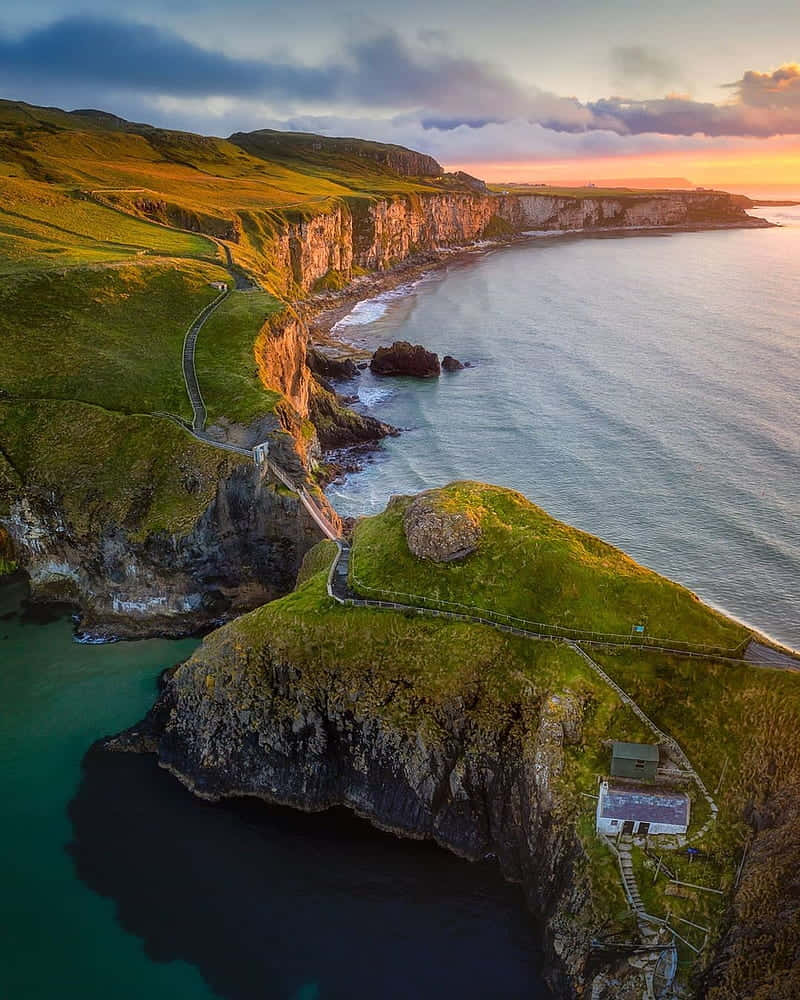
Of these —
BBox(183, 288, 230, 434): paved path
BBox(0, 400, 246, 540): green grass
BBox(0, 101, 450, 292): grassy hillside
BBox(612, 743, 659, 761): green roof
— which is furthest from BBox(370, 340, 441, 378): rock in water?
BBox(612, 743, 659, 761): green roof

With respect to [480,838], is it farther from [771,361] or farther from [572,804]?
[771,361]

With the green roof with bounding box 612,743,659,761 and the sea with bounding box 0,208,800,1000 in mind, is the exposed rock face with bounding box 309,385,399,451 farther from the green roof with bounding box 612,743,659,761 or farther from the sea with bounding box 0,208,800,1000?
the green roof with bounding box 612,743,659,761

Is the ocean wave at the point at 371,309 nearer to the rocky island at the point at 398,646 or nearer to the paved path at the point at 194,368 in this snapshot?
the paved path at the point at 194,368

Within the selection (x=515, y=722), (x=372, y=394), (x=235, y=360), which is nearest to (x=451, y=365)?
(x=372, y=394)

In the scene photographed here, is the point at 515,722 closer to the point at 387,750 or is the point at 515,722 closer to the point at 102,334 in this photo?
the point at 387,750

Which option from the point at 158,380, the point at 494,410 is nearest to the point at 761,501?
the point at 494,410

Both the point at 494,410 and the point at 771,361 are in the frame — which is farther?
the point at 771,361
